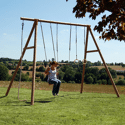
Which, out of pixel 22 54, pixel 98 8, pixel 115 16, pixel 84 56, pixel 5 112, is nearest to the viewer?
pixel 115 16

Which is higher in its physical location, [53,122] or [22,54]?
[22,54]

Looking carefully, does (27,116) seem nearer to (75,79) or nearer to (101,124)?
(101,124)

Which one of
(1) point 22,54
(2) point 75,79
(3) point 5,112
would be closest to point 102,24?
(3) point 5,112

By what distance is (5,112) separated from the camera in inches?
211

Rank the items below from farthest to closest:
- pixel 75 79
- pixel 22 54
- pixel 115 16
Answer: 1. pixel 75 79
2. pixel 22 54
3. pixel 115 16

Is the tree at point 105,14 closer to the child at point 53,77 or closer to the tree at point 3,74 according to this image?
the child at point 53,77

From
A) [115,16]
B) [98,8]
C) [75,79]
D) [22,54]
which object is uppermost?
[98,8]

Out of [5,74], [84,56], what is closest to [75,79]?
[5,74]

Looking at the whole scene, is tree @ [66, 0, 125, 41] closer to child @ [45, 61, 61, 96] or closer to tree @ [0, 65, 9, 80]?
child @ [45, 61, 61, 96]

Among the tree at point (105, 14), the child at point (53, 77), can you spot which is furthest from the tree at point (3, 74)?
the tree at point (105, 14)

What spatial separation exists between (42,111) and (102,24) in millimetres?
3306

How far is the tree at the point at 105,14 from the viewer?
393 cm

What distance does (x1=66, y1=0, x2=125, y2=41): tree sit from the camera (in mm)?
3932

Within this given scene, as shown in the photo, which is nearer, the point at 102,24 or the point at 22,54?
the point at 102,24
